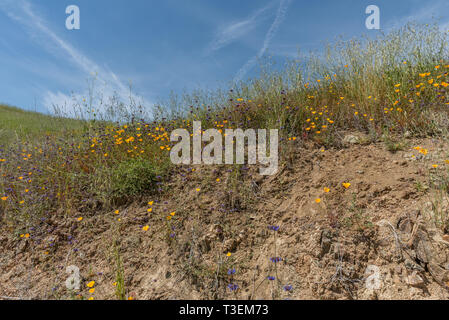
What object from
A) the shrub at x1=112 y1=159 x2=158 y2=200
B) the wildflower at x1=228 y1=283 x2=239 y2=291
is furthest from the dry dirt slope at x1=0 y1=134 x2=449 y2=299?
the shrub at x1=112 y1=159 x2=158 y2=200

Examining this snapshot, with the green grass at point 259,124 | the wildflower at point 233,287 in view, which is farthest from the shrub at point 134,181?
the wildflower at point 233,287

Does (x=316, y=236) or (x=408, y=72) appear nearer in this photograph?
(x=316, y=236)

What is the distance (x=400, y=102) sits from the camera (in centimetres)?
376

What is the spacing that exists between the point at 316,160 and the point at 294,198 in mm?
734

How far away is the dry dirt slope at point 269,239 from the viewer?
1.94 metres

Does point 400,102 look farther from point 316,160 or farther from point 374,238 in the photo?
point 374,238

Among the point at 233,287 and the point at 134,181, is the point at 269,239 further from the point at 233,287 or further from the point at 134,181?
the point at 134,181

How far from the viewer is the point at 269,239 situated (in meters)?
2.32

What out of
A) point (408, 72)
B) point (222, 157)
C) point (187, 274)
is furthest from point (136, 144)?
point (408, 72)

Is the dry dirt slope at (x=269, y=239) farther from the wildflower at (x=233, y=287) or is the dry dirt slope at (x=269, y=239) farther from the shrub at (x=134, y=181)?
the shrub at (x=134, y=181)

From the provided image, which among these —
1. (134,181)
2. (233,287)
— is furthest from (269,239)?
(134,181)

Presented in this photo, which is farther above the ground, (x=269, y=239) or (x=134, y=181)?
(x=134, y=181)

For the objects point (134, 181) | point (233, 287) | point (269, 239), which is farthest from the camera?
point (134, 181)

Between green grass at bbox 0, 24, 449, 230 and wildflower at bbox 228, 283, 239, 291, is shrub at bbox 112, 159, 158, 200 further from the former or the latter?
wildflower at bbox 228, 283, 239, 291
